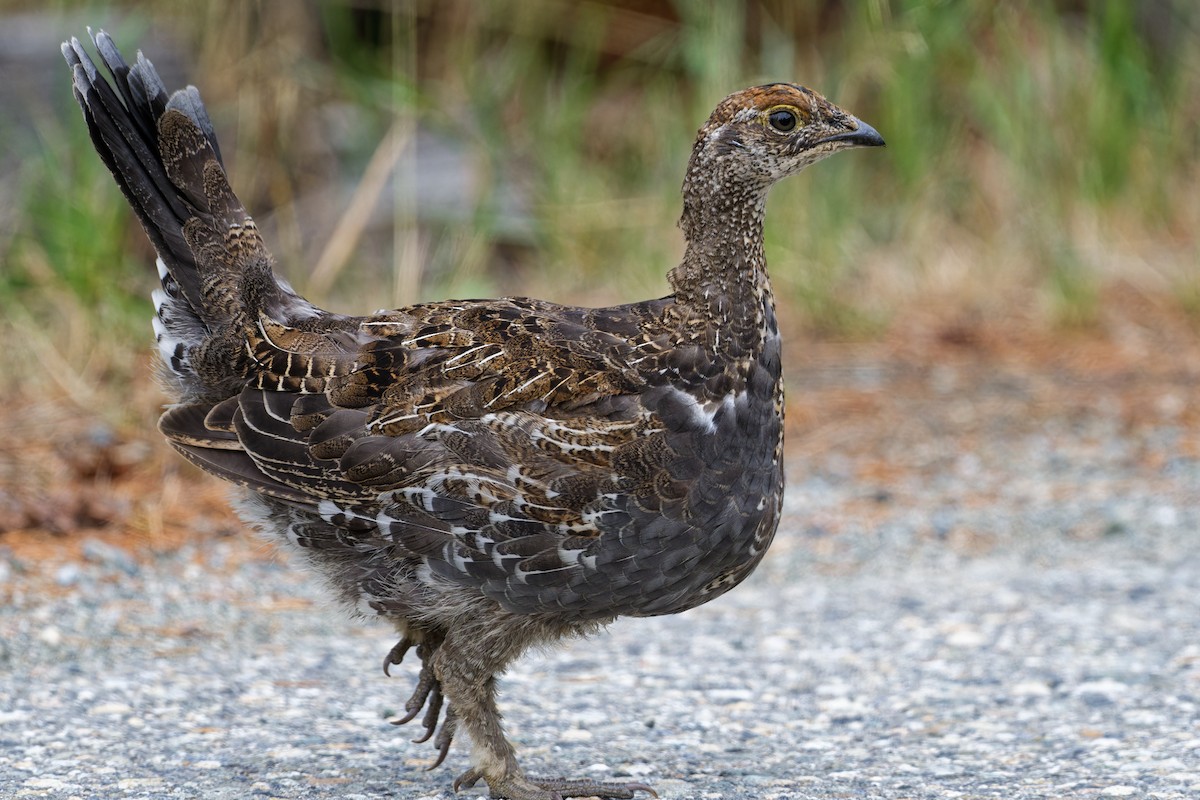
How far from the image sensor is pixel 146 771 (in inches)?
158

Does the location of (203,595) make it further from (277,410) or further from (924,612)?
(924,612)

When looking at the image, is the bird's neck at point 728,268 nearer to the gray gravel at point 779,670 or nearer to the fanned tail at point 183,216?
the fanned tail at point 183,216

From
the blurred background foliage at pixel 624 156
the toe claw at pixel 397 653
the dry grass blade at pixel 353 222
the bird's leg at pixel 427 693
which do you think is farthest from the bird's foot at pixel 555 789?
the dry grass blade at pixel 353 222

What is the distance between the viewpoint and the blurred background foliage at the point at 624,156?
8258 millimetres

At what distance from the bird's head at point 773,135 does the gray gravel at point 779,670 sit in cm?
167

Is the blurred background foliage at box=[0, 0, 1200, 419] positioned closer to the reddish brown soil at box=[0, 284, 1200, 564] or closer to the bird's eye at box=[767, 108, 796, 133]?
the reddish brown soil at box=[0, 284, 1200, 564]

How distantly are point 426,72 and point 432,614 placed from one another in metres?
7.30

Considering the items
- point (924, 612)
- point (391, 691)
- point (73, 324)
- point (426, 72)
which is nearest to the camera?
point (391, 691)

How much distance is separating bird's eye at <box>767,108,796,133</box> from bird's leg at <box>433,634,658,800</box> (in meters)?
1.62

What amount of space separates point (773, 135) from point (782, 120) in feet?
0.17

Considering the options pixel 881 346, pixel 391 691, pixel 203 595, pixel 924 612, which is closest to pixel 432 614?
pixel 391 691

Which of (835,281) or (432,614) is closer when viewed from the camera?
(432,614)

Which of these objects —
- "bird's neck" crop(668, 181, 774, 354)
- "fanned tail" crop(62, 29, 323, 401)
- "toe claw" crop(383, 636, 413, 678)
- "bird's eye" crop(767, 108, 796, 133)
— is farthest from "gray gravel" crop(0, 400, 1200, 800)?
"bird's eye" crop(767, 108, 796, 133)

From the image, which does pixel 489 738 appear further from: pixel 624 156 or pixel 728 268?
pixel 624 156
